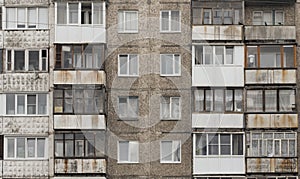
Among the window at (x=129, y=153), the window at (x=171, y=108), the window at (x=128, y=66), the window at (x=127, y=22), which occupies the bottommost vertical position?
the window at (x=129, y=153)

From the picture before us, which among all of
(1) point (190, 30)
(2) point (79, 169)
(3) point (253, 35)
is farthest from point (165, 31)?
(2) point (79, 169)

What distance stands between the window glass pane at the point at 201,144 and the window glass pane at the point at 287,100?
4.69 m

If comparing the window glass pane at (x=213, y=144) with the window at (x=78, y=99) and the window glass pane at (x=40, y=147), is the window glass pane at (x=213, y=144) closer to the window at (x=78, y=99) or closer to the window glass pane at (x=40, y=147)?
the window at (x=78, y=99)

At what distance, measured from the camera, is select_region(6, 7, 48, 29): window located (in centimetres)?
5909

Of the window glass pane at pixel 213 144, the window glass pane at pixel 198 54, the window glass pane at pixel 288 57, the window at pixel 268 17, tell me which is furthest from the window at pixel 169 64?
the window glass pane at pixel 288 57

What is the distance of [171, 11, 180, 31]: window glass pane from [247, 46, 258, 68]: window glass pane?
4.24m

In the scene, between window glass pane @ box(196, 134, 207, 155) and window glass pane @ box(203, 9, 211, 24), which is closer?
window glass pane @ box(196, 134, 207, 155)

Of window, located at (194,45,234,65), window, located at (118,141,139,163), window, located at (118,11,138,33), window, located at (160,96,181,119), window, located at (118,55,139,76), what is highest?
window, located at (118,11,138,33)

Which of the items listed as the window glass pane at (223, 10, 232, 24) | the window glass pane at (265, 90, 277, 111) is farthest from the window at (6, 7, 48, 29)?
the window glass pane at (265, 90, 277, 111)

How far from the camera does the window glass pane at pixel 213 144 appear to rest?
58188 mm

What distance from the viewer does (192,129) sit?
5816 cm

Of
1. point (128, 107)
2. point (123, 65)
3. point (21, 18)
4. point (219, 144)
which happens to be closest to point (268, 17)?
point (219, 144)

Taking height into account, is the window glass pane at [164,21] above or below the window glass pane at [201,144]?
above

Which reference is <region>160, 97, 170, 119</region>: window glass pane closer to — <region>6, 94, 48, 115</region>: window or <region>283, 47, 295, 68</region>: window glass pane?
<region>6, 94, 48, 115</region>: window
